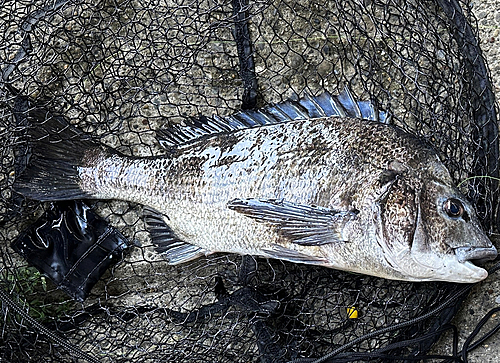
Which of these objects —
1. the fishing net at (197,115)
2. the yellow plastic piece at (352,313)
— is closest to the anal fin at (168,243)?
the fishing net at (197,115)

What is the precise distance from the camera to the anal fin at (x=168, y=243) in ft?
7.91

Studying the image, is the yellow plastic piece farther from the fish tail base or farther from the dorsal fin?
the fish tail base

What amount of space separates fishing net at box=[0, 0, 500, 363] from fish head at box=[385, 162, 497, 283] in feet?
0.98

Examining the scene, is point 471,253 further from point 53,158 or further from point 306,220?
point 53,158

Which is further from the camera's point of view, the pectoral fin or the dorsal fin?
the dorsal fin

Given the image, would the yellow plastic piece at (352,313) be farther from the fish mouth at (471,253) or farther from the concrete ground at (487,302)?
the fish mouth at (471,253)

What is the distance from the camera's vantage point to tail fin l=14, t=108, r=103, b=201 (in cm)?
243

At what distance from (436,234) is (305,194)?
474mm

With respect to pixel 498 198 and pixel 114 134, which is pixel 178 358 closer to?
pixel 114 134

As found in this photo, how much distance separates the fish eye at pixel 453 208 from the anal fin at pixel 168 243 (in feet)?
3.11

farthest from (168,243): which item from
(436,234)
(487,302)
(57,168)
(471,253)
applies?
(487,302)

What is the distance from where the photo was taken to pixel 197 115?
2.67 metres

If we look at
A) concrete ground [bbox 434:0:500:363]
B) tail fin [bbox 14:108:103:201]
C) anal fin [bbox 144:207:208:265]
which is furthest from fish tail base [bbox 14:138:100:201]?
concrete ground [bbox 434:0:500:363]

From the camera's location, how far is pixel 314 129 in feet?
7.32
